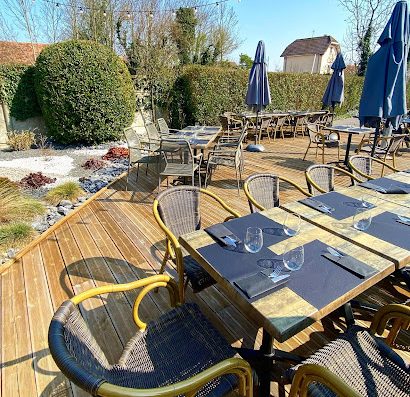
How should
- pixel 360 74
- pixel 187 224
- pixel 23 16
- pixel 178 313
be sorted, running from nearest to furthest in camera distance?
pixel 178 313
pixel 187 224
pixel 23 16
pixel 360 74

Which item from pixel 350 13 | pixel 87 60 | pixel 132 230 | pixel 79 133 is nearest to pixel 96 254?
pixel 132 230

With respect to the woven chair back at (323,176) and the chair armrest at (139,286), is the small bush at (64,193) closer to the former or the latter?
the chair armrest at (139,286)

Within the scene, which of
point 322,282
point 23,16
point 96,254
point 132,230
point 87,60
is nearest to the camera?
point 322,282

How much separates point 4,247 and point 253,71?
6250 millimetres

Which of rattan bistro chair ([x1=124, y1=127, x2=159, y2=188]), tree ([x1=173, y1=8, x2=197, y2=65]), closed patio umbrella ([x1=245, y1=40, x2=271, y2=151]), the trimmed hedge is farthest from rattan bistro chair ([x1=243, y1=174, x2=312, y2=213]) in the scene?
tree ([x1=173, y1=8, x2=197, y2=65])

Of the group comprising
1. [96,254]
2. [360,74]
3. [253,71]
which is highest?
[360,74]

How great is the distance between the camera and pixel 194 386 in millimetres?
857

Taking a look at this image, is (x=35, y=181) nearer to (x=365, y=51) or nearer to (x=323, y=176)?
(x=323, y=176)

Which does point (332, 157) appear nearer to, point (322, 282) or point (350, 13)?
point (322, 282)

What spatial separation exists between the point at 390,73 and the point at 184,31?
11.6m

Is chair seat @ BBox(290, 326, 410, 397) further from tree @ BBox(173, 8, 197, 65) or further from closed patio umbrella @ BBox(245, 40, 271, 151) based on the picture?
tree @ BBox(173, 8, 197, 65)

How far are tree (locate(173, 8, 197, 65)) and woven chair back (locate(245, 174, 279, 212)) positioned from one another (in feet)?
40.6

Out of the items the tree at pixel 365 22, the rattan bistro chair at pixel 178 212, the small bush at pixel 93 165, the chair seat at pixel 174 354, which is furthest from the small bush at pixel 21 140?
the tree at pixel 365 22

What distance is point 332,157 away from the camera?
6801 mm
